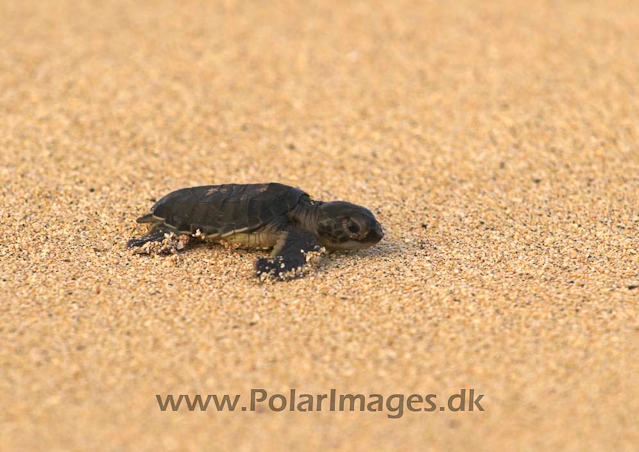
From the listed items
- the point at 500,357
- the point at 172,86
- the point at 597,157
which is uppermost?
the point at 172,86

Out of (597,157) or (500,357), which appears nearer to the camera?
(500,357)

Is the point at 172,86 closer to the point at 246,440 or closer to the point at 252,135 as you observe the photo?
the point at 252,135

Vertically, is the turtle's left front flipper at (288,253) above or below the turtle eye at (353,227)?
below

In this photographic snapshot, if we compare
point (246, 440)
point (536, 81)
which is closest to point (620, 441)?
point (246, 440)

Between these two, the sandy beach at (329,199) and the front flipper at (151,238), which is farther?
the front flipper at (151,238)

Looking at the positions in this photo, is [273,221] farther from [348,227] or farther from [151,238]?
[151,238]

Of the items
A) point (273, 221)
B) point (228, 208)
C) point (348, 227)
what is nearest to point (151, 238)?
point (228, 208)

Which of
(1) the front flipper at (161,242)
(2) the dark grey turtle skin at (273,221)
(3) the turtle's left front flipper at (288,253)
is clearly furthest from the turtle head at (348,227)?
(1) the front flipper at (161,242)

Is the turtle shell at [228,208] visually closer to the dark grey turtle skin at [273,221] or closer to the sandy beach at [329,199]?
the dark grey turtle skin at [273,221]
